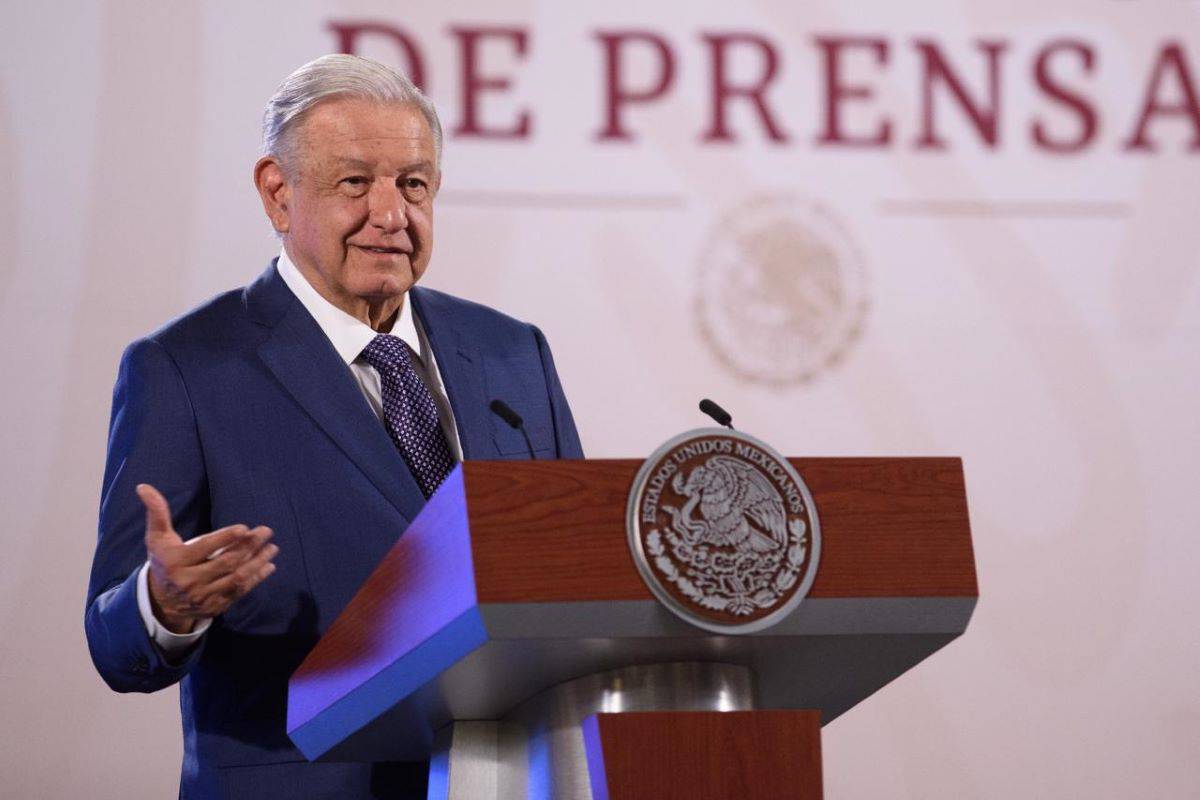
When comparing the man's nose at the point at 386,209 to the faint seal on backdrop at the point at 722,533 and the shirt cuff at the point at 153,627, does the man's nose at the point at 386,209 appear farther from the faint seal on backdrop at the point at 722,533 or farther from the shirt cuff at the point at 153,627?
the faint seal on backdrop at the point at 722,533

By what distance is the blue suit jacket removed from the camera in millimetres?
1673

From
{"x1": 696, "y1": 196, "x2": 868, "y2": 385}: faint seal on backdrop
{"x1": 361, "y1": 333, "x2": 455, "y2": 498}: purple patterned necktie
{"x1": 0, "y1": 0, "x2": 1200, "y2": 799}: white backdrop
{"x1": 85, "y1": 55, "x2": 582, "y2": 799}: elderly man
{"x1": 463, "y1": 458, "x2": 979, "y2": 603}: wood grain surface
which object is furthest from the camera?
{"x1": 696, "y1": 196, "x2": 868, "y2": 385}: faint seal on backdrop

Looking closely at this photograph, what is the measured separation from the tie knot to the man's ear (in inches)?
7.9

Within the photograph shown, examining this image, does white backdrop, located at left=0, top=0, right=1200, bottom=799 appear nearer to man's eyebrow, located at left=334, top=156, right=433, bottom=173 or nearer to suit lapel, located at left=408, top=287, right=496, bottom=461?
suit lapel, located at left=408, top=287, right=496, bottom=461

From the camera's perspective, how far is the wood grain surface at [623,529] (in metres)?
1.15

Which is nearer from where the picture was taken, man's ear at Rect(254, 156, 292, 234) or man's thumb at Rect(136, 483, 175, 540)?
man's thumb at Rect(136, 483, 175, 540)

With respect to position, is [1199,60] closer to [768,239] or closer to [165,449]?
[768,239]

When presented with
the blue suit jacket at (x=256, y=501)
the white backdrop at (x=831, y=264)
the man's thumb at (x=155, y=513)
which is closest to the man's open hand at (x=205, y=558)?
the man's thumb at (x=155, y=513)

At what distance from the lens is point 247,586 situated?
4.45ft

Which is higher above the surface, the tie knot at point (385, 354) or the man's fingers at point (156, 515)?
the tie knot at point (385, 354)

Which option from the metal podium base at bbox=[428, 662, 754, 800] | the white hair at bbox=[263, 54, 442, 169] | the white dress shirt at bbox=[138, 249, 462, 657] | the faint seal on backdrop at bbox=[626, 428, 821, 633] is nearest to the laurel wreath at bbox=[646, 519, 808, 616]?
the faint seal on backdrop at bbox=[626, 428, 821, 633]

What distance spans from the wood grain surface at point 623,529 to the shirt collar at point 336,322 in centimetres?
75

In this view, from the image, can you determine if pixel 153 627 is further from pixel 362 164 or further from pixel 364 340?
pixel 362 164

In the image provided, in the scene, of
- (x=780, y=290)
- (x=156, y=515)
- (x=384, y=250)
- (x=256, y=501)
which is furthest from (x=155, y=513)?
(x=780, y=290)
